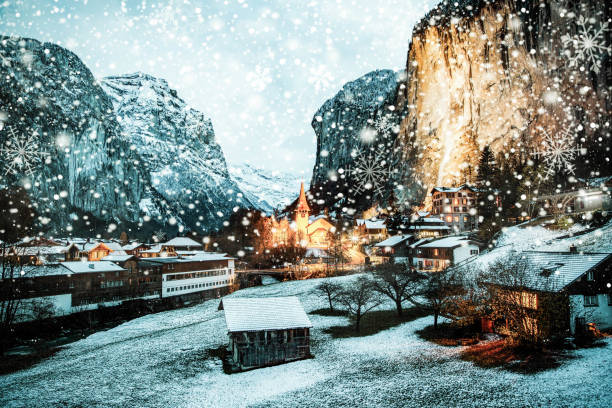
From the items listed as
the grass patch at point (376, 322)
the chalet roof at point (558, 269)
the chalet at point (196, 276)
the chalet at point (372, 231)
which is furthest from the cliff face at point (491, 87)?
the chalet at point (196, 276)

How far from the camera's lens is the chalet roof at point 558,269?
21891mm

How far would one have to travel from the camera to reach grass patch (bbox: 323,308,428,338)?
29.2 m

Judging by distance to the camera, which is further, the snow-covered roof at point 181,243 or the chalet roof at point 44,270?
the snow-covered roof at point 181,243

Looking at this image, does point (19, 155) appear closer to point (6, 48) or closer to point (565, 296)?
point (6, 48)

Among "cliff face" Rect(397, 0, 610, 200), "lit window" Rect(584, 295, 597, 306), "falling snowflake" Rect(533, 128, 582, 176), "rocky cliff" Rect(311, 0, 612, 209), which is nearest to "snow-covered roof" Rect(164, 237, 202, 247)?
"rocky cliff" Rect(311, 0, 612, 209)

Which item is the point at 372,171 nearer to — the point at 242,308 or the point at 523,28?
the point at 523,28

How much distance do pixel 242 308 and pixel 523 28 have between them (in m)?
89.5

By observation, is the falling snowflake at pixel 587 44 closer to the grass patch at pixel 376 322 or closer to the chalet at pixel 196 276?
the grass patch at pixel 376 322

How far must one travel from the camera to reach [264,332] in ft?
76.4

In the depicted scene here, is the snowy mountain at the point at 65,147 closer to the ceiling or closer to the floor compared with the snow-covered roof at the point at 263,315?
closer to the ceiling

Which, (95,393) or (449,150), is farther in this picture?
(449,150)

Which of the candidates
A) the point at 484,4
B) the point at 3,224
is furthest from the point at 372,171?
the point at 3,224

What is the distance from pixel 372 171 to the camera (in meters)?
150

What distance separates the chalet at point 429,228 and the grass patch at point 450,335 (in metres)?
40.2
